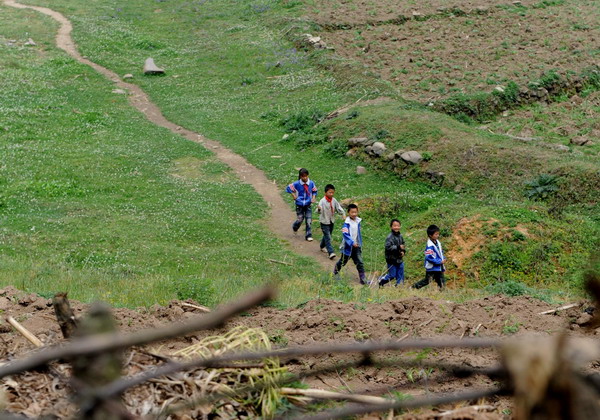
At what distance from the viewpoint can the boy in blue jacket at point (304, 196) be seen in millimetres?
18234

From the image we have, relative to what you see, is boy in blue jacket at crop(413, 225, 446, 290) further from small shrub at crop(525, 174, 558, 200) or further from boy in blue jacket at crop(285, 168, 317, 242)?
small shrub at crop(525, 174, 558, 200)

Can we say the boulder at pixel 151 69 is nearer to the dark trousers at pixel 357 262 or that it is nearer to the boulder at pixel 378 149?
the boulder at pixel 378 149

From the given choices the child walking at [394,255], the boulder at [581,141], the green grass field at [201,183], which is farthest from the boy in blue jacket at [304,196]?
the boulder at [581,141]

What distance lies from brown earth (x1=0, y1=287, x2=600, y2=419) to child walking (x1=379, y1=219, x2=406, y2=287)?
4.83 m

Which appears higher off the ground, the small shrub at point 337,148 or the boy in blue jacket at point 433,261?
the boy in blue jacket at point 433,261

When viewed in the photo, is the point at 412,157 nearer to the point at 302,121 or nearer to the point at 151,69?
the point at 302,121

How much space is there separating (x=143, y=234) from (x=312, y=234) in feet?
13.6

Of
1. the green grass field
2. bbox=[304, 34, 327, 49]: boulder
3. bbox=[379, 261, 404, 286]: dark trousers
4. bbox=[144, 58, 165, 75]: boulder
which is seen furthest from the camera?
bbox=[144, 58, 165, 75]: boulder

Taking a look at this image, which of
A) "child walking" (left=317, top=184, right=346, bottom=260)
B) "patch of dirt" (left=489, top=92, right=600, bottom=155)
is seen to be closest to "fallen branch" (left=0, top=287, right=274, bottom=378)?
"child walking" (left=317, top=184, right=346, bottom=260)

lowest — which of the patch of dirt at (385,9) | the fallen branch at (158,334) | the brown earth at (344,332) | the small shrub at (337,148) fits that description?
the small shrub at (337,148)

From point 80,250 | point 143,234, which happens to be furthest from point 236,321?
point 143,234

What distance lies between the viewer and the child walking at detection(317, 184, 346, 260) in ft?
56.4

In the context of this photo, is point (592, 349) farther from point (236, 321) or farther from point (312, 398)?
point (236, 321)

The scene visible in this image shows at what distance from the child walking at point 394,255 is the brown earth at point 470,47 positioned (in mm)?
13454
